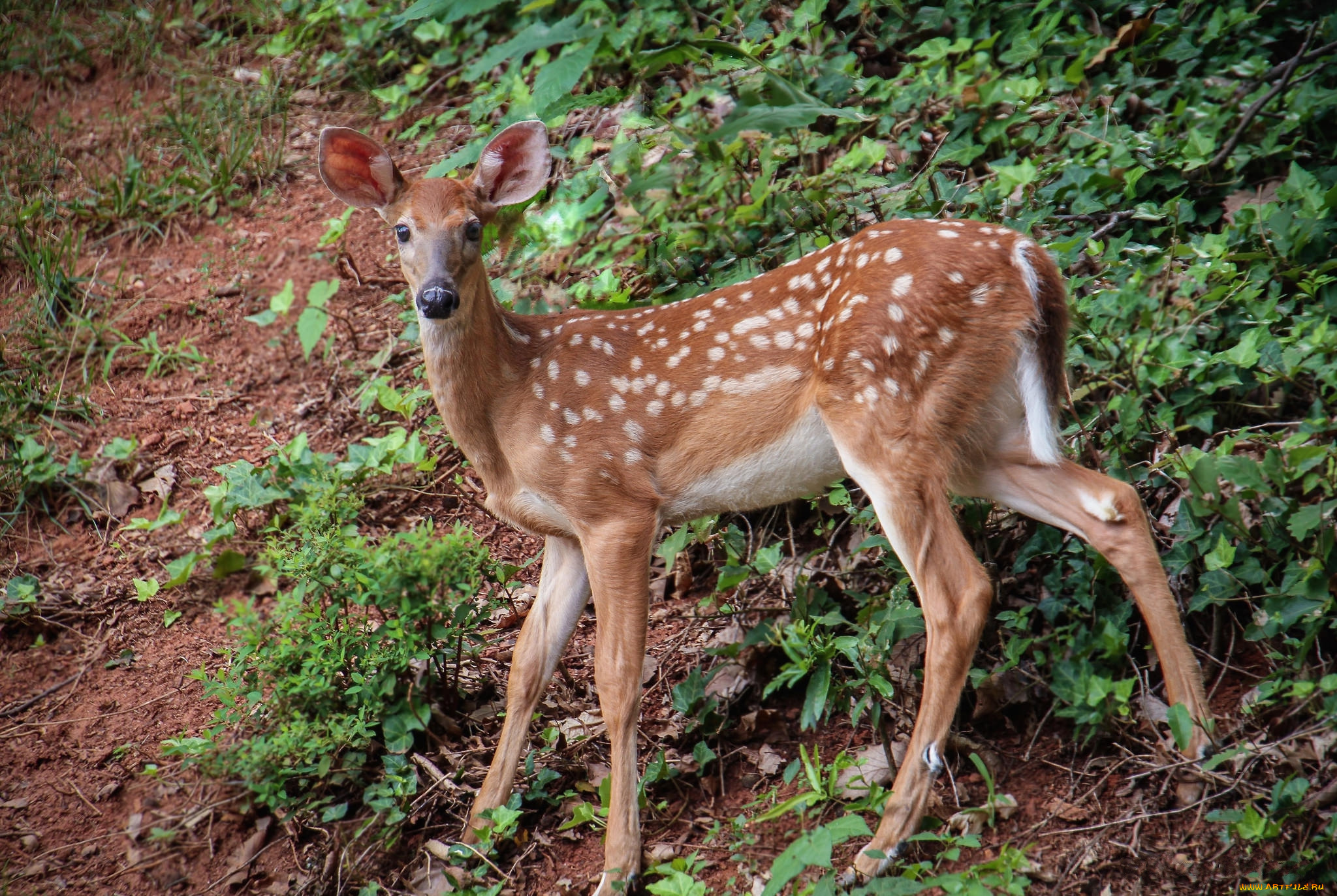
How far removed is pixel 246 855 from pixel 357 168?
2.45 m

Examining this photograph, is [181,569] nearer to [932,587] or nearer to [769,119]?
[932,587]

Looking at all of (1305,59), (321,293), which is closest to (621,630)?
(321,293)

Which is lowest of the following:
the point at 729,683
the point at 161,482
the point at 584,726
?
the point at 584,726

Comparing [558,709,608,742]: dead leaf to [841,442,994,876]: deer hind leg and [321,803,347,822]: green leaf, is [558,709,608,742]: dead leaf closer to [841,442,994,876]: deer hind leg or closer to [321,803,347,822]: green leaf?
[321,803,347,822]: green leaf

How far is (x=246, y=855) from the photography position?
3672 mm

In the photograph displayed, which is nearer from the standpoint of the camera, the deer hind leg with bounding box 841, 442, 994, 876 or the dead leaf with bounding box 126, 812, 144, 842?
the deer hind leg with bounding box 841, 442, 994, 876

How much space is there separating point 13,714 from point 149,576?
0.82m

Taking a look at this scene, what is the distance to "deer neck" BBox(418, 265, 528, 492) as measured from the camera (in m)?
3.96

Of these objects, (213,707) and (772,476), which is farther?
(213,707)

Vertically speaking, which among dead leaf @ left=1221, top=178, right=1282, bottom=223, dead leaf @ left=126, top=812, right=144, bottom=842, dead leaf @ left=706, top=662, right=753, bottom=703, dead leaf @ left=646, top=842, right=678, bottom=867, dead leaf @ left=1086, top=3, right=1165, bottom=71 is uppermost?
dead leaf @ left=1086, top=3, right=1165, bottom=71

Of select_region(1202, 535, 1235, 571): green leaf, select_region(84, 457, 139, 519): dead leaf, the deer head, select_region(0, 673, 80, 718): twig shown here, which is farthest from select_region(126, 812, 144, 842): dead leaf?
select_region(1202, 535, 1235, 571): green leaf

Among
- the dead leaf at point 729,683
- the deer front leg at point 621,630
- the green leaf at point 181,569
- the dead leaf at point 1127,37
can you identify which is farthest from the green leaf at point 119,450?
the dead leaf at point 1127,37

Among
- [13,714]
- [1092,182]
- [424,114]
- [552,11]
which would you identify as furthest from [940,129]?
[13,714]

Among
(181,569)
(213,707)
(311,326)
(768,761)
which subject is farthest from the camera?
(311,326)
